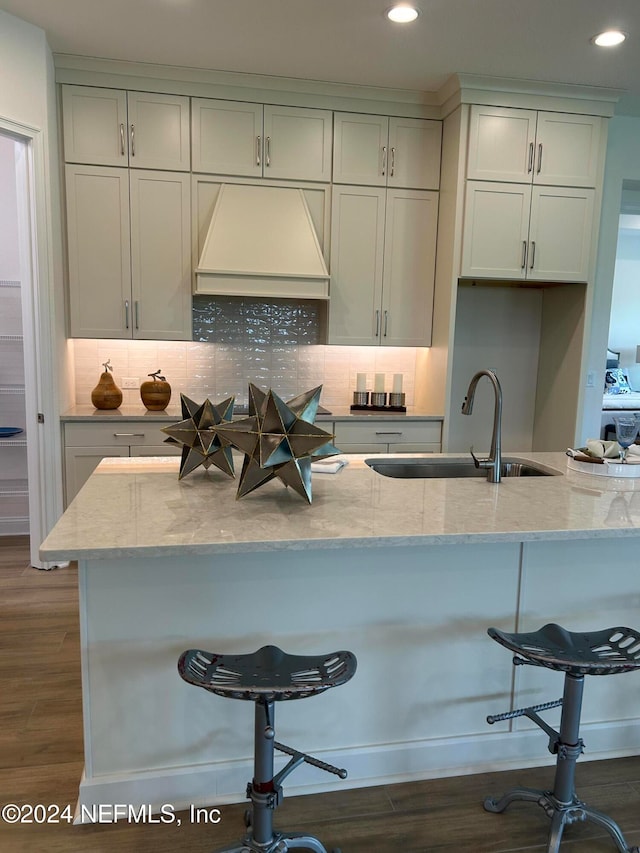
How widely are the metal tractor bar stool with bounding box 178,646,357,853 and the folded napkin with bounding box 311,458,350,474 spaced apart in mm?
897

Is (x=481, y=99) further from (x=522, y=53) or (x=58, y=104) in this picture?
(x=58, y=104)

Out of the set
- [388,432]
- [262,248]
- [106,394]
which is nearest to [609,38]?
[262,248]

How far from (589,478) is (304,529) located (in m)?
1.32

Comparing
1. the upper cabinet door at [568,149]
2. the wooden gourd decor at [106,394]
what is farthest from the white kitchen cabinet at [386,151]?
the wooden gourd decor at [106,394]

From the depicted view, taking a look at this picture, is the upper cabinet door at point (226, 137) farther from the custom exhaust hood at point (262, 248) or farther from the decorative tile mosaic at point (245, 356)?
the decorative tile mosaic at point (245, 356)

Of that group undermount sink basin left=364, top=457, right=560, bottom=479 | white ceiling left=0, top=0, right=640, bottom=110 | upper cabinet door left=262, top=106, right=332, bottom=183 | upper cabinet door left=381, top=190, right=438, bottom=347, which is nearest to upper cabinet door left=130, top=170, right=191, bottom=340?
upper cabinet door left=262, top=106, right=332, bottom=183

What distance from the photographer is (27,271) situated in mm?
3516

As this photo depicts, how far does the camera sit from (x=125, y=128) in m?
3.82

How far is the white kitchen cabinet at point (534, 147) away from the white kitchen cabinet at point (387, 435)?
1597mm

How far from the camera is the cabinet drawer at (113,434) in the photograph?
12.4 feet

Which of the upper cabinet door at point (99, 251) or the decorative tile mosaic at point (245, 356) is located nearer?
the upper cabinet door at point (99, 251)

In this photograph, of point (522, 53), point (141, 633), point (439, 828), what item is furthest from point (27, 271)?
point (439, 828)

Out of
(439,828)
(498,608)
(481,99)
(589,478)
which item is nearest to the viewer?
(439,828)

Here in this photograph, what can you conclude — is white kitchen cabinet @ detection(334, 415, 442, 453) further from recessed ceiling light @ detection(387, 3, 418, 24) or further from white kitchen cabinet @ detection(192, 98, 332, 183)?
recessed ceiling light @ detection(387, 3, 418, 24)
